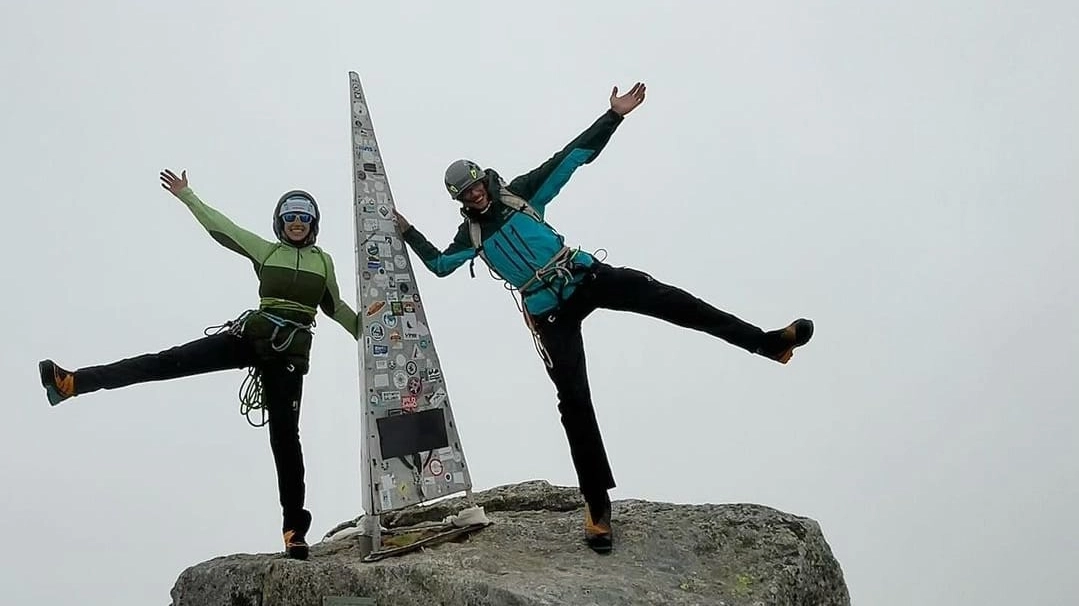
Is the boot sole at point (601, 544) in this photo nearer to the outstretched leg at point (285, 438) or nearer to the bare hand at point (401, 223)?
the outstretched leg at point (285, 438)

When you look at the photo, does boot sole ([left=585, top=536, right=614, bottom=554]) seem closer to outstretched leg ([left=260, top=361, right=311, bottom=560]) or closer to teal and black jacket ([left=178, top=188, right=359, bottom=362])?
outstretched leg ([left=260, top=361, right=311, bottom=560])

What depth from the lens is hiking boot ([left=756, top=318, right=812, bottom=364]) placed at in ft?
20.5

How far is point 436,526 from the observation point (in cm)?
705

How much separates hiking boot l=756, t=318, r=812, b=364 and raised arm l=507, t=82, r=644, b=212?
1.85 m

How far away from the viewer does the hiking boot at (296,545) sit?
6.58 metres

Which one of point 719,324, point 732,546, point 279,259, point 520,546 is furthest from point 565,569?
point 279,259

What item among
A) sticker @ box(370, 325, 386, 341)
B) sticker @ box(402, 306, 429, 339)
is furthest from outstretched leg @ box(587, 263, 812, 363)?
sticker @ box(370, 325, 386, 341)

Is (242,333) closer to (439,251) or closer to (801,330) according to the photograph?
(439,251)

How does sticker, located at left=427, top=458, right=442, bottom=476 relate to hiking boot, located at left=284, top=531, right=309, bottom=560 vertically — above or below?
above

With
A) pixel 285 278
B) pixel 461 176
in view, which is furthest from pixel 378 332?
pixel 461 176

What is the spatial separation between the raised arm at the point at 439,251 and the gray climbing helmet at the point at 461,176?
14.4 inches

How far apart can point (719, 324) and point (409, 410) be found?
2.43 meters

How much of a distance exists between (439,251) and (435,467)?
1.69 m

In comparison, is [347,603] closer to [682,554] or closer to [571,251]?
[682,554]
